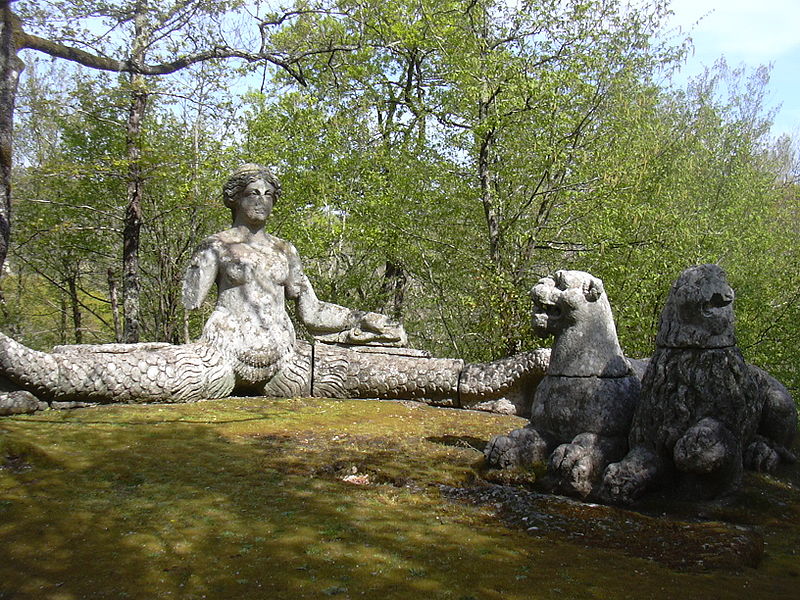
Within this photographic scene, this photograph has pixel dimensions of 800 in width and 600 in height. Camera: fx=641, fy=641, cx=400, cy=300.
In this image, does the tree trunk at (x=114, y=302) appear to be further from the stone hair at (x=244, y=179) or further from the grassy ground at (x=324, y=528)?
the grassy ground at (x=324, y=528)

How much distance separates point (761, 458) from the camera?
4500 mm

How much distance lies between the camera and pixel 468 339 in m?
12.2

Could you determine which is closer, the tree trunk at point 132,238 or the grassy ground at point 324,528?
the grassy ground at point 324,528

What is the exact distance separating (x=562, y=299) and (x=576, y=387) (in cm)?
63

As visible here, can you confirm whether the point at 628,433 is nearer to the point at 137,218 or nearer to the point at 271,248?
the point at 271,248

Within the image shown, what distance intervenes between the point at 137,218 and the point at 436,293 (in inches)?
225

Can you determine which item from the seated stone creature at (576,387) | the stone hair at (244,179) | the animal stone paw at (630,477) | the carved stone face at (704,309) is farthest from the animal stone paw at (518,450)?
the stone hair at (244,179)

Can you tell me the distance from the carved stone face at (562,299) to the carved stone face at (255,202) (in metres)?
3.69

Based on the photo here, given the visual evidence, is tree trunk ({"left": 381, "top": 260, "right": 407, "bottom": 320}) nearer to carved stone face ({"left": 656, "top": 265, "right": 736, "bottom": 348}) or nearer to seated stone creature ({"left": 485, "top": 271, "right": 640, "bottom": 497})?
seated stone creature ({"left": 485, "top": 271, "right": 640, "bottom": 497})

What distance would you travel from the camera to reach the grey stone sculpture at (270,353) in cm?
647

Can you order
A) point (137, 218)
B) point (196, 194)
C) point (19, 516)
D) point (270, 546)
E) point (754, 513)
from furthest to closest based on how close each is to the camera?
1. point (196, 194)
2. point (137, 218)
3. point (754, 513)
4. point (19, 516)
5. point (270, 546)

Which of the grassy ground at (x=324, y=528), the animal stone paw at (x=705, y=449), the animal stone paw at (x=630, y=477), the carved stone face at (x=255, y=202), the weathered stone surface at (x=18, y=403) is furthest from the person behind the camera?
the carved stone face at (x=255, y=202)

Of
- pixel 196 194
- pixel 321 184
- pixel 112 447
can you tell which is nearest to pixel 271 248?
pixel 112 447

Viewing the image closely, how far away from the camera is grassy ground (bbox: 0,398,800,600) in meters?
2.55
